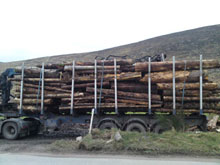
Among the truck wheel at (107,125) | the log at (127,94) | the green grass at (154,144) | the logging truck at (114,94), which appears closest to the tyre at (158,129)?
the logging truck at (114,94)

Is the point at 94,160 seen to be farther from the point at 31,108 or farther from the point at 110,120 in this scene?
the point at 31,108

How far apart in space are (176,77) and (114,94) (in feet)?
9.60

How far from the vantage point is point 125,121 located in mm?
10172

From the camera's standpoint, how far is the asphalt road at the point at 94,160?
6.01 meters

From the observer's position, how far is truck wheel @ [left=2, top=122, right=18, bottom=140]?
33.7 ft

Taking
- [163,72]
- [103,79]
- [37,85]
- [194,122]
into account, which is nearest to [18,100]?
[37,85]

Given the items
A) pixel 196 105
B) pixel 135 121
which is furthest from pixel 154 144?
pixel 196 105

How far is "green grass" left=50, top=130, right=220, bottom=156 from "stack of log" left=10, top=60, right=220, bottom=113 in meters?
1.84

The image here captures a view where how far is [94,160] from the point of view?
20.7 ft

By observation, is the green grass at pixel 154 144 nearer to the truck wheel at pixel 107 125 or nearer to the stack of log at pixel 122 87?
the truck wheel at pixel 107 125

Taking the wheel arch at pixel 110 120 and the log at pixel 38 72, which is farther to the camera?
the log at pixel 38 72

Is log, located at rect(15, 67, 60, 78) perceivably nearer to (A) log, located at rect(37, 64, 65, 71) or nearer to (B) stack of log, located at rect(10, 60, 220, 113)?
(B) stack of log, located at rect(10, 60, 220, 113)

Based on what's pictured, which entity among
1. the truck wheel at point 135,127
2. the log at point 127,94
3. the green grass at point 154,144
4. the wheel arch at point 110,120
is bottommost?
the green grass at point 154,144

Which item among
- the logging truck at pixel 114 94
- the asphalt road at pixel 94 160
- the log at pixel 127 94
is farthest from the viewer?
the log at pixel 127 94
